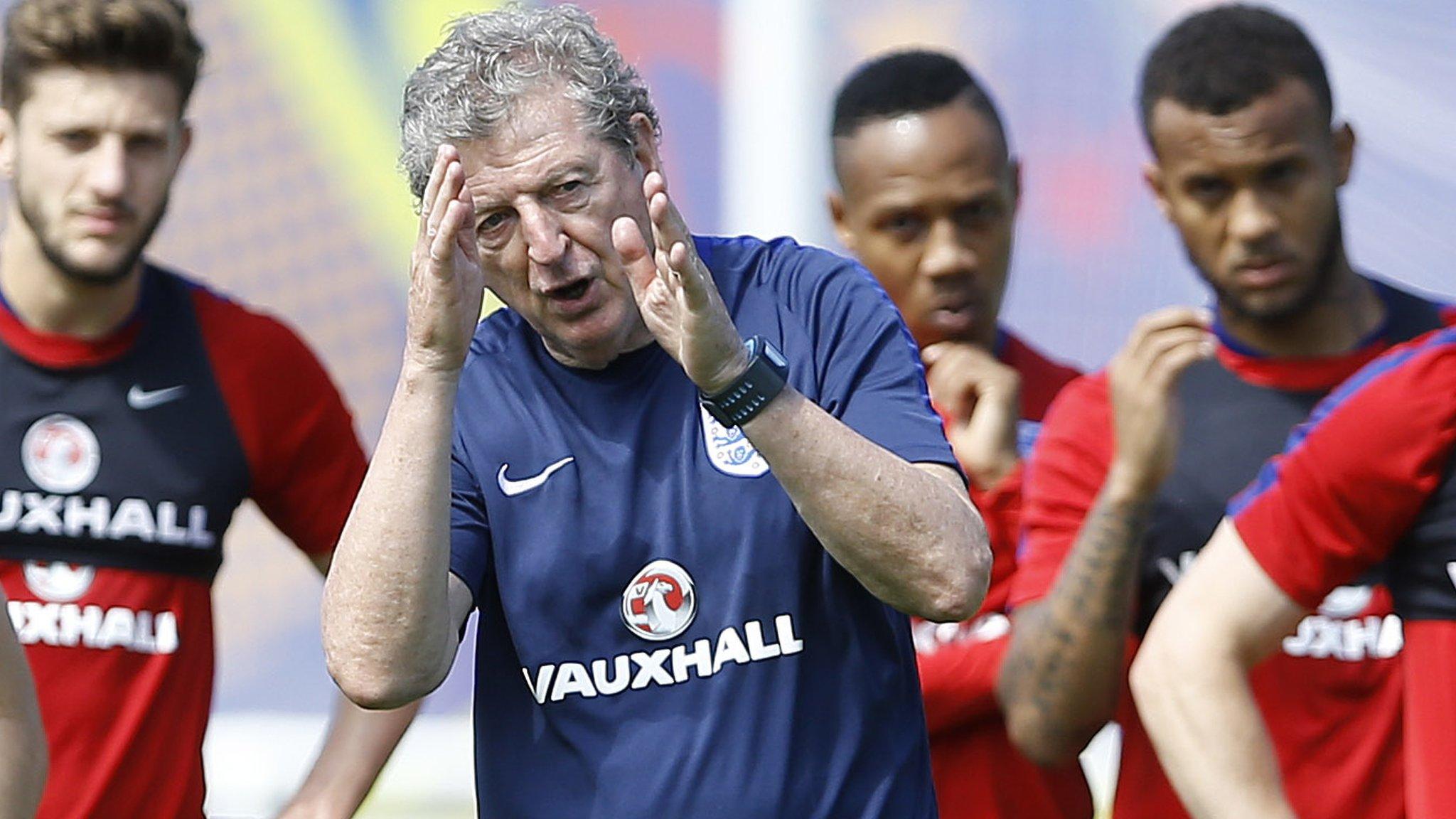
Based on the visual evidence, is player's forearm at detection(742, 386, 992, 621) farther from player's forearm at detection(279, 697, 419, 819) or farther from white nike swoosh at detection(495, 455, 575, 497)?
player's forearm at detection(279, 697, 419, 819)

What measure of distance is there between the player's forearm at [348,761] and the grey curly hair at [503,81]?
147 centimetres

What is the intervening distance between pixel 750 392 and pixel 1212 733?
1043 millimetres

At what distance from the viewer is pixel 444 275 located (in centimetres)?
255

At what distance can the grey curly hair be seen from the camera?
2.62m

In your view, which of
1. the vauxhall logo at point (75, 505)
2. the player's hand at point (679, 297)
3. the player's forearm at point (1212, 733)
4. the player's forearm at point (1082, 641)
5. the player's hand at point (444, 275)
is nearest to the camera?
the player's hand at point (679, 297)

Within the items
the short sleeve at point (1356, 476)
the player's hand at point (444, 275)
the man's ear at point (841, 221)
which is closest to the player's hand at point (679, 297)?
the player's hand at point (444, 275)

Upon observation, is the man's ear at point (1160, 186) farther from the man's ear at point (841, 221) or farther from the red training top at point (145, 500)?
the red training top at point (145, 500)

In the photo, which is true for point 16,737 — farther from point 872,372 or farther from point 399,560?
point 872,372

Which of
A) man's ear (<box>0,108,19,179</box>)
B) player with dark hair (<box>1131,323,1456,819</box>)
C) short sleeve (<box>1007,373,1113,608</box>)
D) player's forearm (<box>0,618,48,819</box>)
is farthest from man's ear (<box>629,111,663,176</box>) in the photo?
man's ear (<box>0,108,19,179</box>)

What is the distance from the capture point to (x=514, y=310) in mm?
2797

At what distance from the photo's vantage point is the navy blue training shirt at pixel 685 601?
8.63 feet

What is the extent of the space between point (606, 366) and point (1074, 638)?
114 centimetres

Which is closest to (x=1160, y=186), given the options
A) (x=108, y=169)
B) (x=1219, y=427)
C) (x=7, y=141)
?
(x=1219, y=427)

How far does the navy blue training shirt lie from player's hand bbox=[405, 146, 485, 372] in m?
0.21
